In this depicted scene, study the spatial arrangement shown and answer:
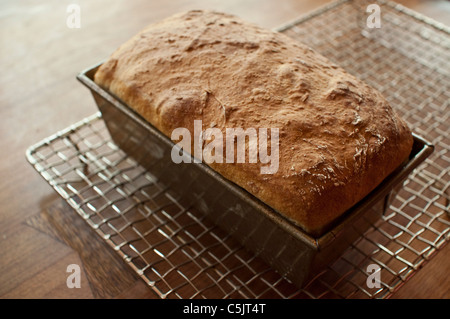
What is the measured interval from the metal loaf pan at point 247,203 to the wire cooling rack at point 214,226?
0.03 metres

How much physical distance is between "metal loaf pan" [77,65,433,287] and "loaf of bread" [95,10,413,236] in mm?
14

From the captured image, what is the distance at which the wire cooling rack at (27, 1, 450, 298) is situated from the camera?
2.15ft

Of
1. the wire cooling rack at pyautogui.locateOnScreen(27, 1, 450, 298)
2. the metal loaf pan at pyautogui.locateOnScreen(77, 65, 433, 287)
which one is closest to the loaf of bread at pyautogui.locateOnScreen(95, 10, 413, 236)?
the metal loaf pan at pyautogui.locateOnScreen(77, 65, 433, 287)

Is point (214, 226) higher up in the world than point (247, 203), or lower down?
lower down

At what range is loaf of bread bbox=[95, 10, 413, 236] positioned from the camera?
556 millimetres

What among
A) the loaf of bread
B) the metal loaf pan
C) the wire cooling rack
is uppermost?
the loaf of bread

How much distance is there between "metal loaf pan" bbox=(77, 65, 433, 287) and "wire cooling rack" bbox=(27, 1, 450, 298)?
0.03 metres

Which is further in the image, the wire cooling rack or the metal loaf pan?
the wire cooling rack

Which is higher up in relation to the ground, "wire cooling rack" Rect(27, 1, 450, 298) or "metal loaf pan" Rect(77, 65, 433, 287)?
"metal loaf pan" Rect(77, 65, 433, 287)

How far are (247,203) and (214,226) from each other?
0.18 m

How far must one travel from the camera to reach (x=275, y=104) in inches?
24.6

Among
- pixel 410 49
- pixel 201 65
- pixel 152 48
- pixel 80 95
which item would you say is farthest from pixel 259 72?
pixel 410 49

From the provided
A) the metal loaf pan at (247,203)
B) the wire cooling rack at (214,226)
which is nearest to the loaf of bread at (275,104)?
the metal loaf pan at (247,203)

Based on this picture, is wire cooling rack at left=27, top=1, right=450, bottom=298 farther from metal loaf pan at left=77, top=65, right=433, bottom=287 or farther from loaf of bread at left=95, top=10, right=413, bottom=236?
loaf of bread at left=95, top=10, right=413, bottom=236
